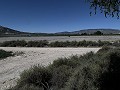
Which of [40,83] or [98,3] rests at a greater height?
→ [98,3]

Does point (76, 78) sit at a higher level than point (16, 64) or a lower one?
higher

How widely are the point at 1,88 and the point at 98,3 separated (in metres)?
6.01

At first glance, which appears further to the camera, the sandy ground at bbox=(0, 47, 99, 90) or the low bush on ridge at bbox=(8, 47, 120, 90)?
the sandy ground at bbox=(0, 47, 99, 90)

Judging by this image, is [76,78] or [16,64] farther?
[16,64]

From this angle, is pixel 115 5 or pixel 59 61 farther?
pixel 59 61

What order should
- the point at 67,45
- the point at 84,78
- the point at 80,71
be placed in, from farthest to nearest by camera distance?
the point at 67,45, the point at 80,71, the point at 84,78

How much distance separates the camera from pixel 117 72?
388 inches

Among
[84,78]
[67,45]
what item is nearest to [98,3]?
[84,78]

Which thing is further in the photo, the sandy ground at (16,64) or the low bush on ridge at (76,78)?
the sandy ground at (16,64)

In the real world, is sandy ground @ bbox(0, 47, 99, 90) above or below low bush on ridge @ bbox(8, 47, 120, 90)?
below

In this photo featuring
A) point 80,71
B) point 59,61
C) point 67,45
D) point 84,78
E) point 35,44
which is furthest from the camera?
point 35,44

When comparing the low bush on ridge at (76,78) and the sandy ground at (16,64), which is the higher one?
the low bush on ridge at (76,78)

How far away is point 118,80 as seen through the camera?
9.38 meters

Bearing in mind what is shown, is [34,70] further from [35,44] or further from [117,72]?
[35,44]
